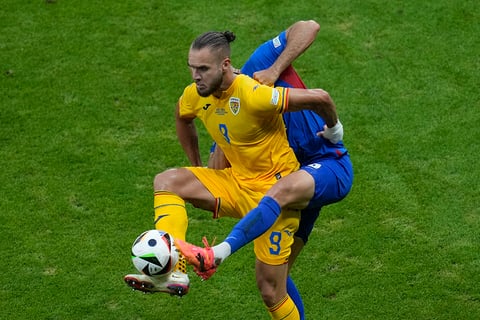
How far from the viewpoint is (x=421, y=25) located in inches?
535

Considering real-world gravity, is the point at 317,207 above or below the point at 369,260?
above

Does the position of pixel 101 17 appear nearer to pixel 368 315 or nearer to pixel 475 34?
pixel 475 34

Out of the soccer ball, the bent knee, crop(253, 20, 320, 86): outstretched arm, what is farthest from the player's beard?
the soccer ball

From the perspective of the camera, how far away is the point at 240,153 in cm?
851

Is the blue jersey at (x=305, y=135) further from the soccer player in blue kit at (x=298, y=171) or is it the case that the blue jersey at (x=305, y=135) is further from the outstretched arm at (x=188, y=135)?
the outstretched arm at (x=188, y=135)

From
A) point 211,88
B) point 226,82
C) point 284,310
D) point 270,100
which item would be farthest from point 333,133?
point 284,310

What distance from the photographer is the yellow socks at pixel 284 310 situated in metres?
8.74

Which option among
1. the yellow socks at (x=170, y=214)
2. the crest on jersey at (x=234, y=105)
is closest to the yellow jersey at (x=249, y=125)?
the crest on jersey at (x=234, y=105)

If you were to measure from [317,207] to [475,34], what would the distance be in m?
5.61

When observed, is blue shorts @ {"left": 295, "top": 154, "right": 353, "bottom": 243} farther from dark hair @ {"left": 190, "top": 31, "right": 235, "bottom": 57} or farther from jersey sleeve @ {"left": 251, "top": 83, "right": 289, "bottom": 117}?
dark hair @ {"left": 190, "top": 31, "right": 235, "bottom": 57}

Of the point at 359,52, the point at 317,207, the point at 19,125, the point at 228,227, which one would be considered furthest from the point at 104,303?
the point at 359,52

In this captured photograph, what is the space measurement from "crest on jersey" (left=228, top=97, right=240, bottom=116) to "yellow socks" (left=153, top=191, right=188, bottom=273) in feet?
2.62

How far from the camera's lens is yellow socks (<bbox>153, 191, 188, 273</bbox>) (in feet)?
26.5

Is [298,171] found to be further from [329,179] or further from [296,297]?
[296,297]
